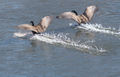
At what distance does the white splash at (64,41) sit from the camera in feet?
58.5

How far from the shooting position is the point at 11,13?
23703mm

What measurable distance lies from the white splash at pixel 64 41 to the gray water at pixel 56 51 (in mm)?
140

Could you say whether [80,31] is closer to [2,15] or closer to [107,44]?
[107,44]

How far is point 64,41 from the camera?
19047mm

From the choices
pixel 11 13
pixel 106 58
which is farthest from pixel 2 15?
pixel 106 58

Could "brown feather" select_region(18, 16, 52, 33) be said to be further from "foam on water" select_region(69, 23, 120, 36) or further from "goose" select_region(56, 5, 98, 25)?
"foam on water" select_region(69, 23, 120, 36)

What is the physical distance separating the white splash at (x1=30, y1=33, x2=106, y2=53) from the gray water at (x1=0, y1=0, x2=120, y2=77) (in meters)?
0.14

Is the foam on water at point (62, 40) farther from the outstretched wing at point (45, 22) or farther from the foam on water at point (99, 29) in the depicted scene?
the foam on water at point (99, 29)

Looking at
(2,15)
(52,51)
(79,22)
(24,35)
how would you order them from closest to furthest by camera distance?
1. (52,51)
2. (24,35)
3. (79,22)
4. (2,15)

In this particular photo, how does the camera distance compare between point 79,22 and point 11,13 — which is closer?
point 79,22

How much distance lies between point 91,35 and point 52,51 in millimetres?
2526

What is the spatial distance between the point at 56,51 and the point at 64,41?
1.28m

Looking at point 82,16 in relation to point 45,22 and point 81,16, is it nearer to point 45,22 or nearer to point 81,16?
point 81,16

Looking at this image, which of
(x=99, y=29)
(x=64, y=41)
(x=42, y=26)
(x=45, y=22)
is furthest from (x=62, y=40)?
(x=99, y=29)
